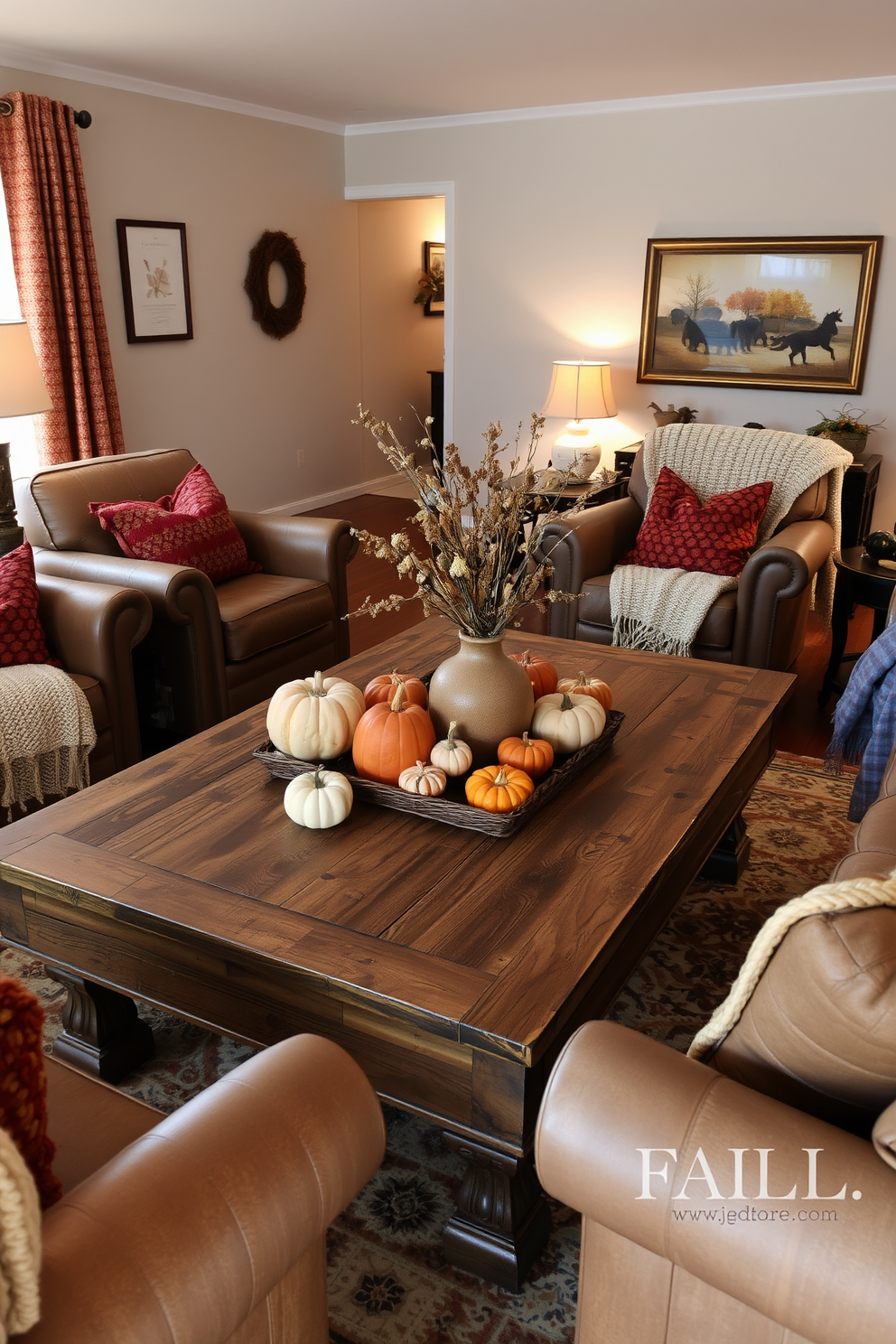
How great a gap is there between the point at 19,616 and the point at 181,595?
0.47 meters

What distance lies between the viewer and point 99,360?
500 centimetres

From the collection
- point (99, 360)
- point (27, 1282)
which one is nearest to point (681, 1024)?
point (27, 1282)

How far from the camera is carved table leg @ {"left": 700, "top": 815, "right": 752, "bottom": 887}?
101 inches

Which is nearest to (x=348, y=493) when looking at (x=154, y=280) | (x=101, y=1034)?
(x=154, y=280)

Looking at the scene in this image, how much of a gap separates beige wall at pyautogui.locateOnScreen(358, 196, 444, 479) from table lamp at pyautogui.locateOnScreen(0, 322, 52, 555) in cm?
389

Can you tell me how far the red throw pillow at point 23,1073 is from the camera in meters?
0.85

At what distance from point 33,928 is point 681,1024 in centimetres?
125

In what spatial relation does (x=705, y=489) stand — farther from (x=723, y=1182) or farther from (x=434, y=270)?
(x=434, y=270)

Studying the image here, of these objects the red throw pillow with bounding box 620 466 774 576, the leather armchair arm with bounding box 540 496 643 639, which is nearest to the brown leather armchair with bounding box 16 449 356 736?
the leather armchair arm with bounding box 540 496 643 639

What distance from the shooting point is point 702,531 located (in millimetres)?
3812

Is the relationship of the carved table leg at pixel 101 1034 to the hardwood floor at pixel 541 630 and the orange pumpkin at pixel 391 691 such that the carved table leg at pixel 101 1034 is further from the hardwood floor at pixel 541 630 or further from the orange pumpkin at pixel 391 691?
the hardwood floor at pixel 541 630

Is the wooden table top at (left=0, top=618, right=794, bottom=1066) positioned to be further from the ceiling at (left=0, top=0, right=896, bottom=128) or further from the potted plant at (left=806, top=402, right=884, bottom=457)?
the potted plant at (left=806, top=402, right=884, bottom=457)

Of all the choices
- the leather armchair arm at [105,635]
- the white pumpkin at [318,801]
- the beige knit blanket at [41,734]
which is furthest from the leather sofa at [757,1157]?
the leather armchair arm at [105,635]

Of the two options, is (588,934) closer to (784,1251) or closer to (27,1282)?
(784,1251)
